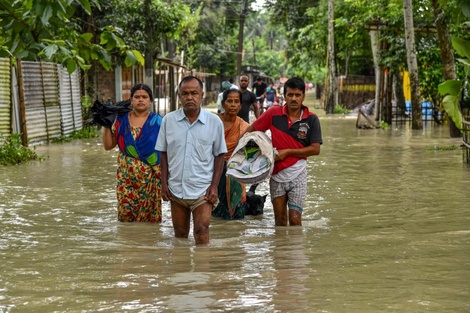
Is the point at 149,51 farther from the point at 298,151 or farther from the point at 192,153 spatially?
the point at 192,153

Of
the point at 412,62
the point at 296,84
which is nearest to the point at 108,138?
the point at 296,84

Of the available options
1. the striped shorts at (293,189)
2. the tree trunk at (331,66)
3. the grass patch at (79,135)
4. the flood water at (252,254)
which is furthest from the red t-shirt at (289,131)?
the tree trunk at (331,66)

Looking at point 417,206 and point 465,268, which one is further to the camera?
point 417,206

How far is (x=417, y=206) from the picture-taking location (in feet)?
33.4

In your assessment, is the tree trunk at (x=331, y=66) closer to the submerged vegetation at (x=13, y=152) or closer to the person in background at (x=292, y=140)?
the submerged vegetation at (x=13, y=152)

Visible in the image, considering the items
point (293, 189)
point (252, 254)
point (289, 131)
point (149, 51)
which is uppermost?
point (149, 51)

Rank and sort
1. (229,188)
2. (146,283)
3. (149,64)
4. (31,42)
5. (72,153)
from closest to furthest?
(146,283), (229,188), (31,42), (72,153), (149,64)

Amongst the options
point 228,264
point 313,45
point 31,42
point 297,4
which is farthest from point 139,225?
point 297,4

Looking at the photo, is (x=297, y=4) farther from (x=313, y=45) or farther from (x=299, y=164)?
(x=299, y=164)

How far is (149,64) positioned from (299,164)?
24.3 m

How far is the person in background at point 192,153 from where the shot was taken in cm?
697

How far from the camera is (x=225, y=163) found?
912 cm

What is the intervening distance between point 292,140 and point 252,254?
1.27 metres

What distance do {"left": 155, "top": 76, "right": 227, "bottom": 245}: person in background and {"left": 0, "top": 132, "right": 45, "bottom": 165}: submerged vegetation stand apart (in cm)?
842
